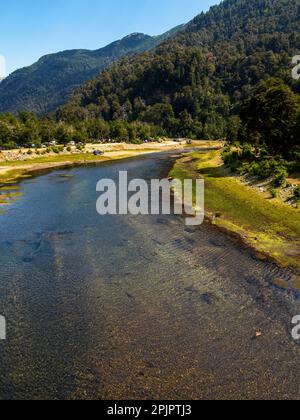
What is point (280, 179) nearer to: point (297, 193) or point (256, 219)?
point (297, 193)

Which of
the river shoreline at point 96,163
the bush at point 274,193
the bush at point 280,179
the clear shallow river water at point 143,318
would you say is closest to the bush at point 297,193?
the bush at point 274,193

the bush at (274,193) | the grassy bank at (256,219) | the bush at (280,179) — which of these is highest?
the bush at (280,179)

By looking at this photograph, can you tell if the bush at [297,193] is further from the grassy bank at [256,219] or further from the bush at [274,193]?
the bush at [274,193]

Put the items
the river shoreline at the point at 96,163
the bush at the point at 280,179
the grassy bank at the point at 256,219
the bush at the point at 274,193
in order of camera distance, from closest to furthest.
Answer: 1. the river shoreline at the point at 96,163
2. the grassy bank at the point at 256,219
3. the bush at the point at 274,193
4. the bush at the point at 280,179
